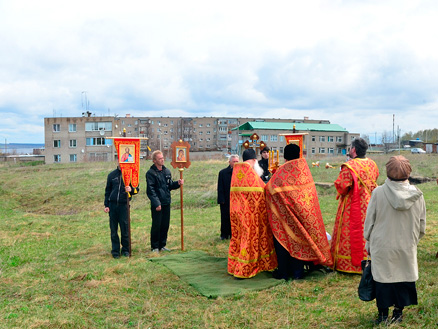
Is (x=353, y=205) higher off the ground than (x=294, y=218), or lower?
higher

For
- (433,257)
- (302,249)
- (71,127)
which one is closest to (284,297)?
(302,249)

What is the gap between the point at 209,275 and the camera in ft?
21.9

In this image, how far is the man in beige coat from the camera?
409 cm

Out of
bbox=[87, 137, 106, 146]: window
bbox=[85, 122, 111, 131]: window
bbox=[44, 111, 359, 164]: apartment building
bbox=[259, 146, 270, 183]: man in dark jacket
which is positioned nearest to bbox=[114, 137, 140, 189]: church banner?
bbox=[259, 146, 270, 183]: man in dark jacket

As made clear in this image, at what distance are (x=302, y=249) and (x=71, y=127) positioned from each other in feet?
176

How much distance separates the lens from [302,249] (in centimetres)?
621

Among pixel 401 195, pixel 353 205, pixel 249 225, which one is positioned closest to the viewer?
pixel 401 195

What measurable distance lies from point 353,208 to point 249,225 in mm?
1556

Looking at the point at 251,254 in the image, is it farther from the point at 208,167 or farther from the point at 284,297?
the point at 208,167

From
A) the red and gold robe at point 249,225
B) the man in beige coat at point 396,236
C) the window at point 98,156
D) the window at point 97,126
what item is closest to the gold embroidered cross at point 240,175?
the red and gold robe at point 249,225

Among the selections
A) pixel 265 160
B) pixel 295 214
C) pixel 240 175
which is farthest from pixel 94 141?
pixel 295 214

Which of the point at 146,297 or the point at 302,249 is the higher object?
the point at 302,249

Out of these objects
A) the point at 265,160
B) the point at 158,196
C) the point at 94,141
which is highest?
the point at 94,141

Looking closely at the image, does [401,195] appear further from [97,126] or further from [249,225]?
[97,126]
